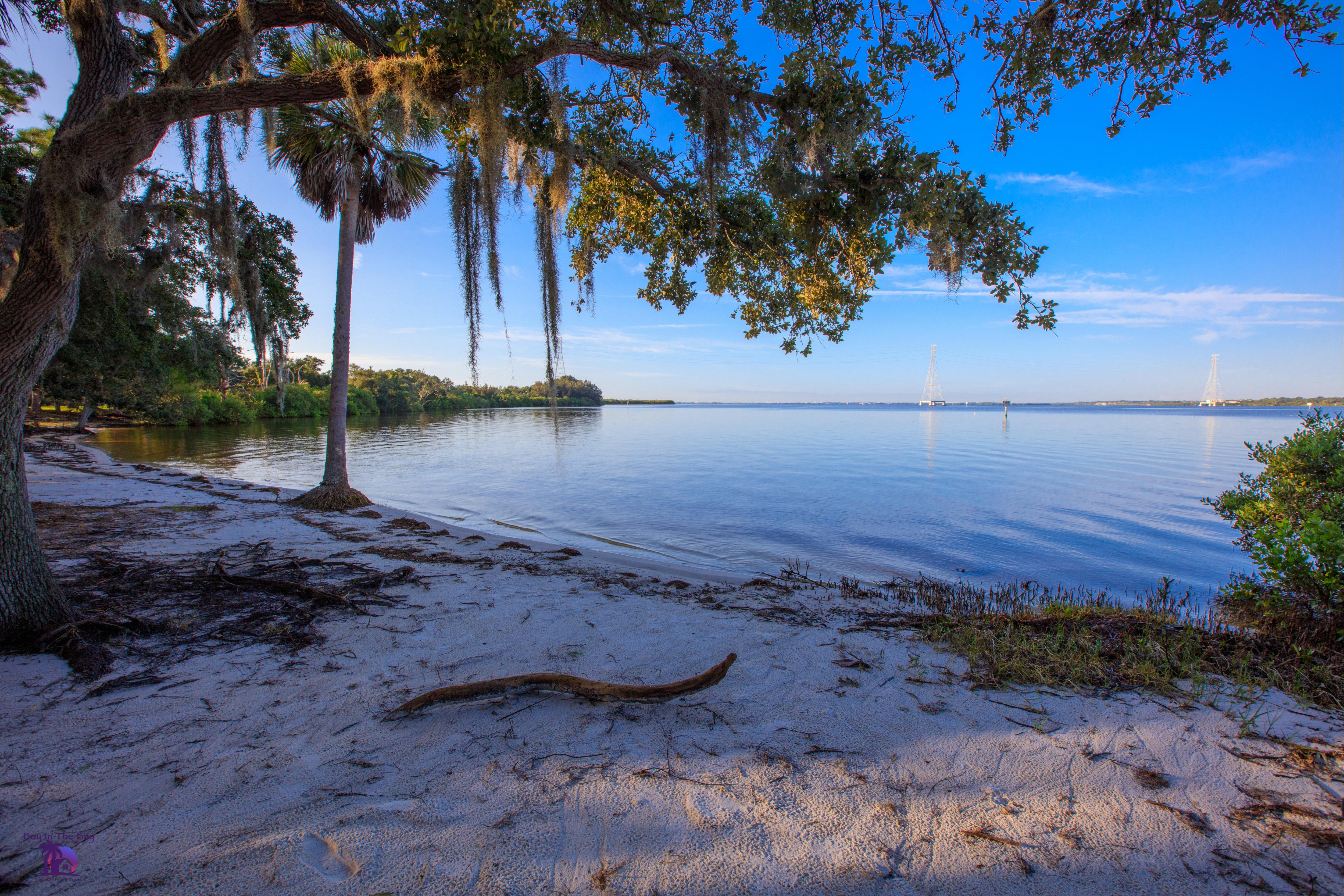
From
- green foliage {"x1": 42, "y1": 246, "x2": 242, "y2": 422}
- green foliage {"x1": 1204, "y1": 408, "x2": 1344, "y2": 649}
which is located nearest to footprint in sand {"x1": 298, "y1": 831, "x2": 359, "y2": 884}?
green foliage {"x1": 1204, "y1": 408, "x2": 1344, "y2": 649}

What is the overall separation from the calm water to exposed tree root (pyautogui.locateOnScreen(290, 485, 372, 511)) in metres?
2.38

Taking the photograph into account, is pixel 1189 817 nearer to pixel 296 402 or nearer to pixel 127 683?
pixel 127 683

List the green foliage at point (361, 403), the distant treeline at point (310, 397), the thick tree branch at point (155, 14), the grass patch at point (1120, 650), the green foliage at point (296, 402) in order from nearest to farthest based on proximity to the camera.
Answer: the grass patch at point (1120, 650) → the thick tree branch at point (155, 14) → the distant treeline at point (310, 397) → the green foliage at point (296, 402) → the green foliage at point (361, 403)

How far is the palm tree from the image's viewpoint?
9195 mm

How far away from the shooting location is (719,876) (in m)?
1.77

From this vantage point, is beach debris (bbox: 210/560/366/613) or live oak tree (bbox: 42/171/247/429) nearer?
beach debris (bbox: 210/560/366/613)

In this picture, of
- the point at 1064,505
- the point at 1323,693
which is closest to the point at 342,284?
the point at 1323,693

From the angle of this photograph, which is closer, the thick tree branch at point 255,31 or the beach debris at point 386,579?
the thick tree branch at point 255,31

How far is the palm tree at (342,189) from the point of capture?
9.20 meters

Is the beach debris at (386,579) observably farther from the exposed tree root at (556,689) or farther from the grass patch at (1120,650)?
the grass patch at (1120,650)

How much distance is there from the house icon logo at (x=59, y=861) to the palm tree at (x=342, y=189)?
8.31 metres

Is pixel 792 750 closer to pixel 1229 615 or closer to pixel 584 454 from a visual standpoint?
pixel 1229 615

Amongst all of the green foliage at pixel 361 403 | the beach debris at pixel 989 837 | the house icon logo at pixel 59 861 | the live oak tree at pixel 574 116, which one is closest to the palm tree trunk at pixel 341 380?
the live oak tree at pixel 574 116

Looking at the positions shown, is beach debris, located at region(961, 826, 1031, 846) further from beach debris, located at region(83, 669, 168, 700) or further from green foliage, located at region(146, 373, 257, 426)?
green foliage, located at region(146, 373, 257, 426)
